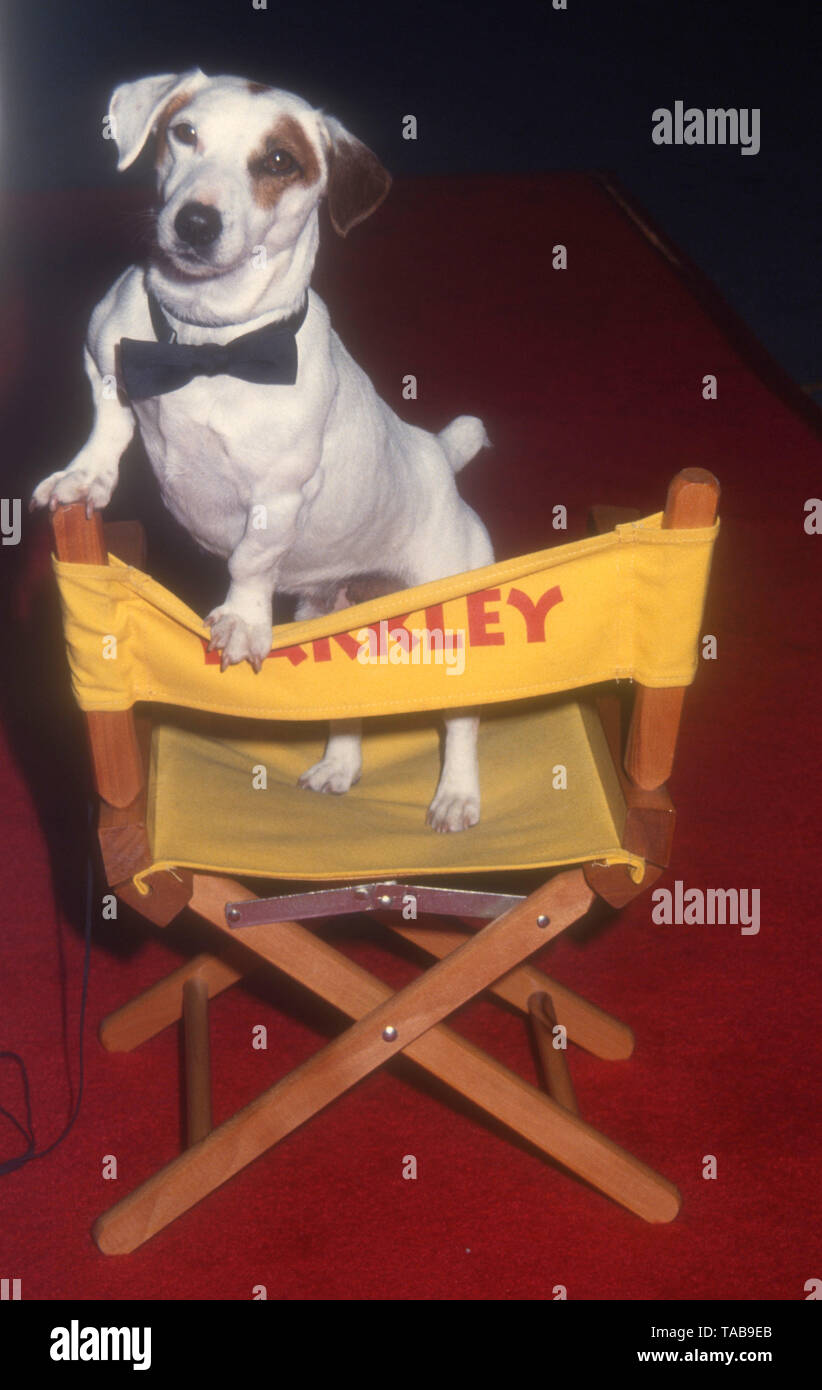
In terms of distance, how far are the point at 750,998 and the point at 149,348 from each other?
56.3 inches

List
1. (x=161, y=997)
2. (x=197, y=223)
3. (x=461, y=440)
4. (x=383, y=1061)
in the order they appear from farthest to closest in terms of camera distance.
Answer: (x=161, y=997), (x=461, y=440), (x=383, y=1061), (x=197, y=223)

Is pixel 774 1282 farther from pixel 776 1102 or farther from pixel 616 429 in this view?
pixel 616 429

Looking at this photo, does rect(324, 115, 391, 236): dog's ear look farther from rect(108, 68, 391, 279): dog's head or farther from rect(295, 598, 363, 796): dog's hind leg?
rect(295, 598, 363, 796): dog's hind leg

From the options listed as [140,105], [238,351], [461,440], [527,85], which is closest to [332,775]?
[461,440]

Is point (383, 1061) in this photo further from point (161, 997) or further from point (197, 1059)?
point (161, 997)

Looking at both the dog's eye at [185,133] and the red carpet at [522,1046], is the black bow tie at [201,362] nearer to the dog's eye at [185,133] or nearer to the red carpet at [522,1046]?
the dog's eye at [185,133]

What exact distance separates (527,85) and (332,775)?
4788 millimetres

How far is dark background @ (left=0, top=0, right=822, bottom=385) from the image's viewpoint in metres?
5.35

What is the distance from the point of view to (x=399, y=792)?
202cm

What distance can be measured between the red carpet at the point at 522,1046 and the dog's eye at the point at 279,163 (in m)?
1.32

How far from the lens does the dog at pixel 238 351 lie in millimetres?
1525

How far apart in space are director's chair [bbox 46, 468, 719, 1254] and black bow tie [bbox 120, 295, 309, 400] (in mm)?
238

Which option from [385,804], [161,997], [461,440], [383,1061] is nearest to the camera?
[383,1061]

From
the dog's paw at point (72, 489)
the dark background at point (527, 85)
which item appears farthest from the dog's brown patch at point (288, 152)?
the dark background at point (527, 85)
